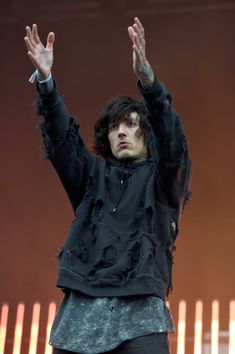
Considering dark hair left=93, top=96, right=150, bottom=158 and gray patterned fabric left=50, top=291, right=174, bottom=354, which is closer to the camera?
gray patterned fabric left=50, top=291, right=174, bottom=354

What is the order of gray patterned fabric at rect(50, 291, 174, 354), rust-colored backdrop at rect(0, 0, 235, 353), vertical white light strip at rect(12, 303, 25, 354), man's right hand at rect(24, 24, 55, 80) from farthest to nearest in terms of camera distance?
vertical white light strip at rect(12, 303, 25, 354) → rust-colored backdrop at rect(0, 0, 235, 353) → man's right hand at rect(24, 24, 55, 80) → gray patterned fabric at rect(50, 291, 174, 354)

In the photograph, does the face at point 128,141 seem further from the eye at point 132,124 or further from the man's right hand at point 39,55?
the man's right hand at point 39,55

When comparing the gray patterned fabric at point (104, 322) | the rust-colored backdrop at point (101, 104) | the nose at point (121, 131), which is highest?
the rust-colored backdrop at point (101, 104)

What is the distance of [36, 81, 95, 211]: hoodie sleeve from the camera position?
1.43m

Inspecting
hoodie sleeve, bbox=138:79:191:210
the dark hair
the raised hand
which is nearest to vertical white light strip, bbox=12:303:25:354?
the dark hair

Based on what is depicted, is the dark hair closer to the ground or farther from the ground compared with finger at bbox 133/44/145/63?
closer to the ground

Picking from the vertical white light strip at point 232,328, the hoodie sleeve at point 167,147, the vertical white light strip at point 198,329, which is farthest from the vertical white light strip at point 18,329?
the hoodie sleeve at point 167,147

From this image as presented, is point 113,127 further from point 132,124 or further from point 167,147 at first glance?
point 167,147

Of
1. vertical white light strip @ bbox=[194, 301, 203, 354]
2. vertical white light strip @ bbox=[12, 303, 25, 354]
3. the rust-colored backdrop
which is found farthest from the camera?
vertical white light strip @ bbox=[12, 303, 25, 354]

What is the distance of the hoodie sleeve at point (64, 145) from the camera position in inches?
56.2

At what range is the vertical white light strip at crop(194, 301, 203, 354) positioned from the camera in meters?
5.31

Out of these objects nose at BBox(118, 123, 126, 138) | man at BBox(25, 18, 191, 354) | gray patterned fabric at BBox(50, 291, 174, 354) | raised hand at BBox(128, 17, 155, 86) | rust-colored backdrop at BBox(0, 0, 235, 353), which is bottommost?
gray patterned fabric at BBox(50, 291, 174, 354)

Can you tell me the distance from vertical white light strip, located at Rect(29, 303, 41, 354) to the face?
4105mm

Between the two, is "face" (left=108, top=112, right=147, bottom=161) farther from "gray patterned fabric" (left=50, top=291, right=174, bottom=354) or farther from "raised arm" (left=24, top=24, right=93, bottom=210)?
"gray patterned fabric" (left=50, top=291, right=174, bottom=354)
